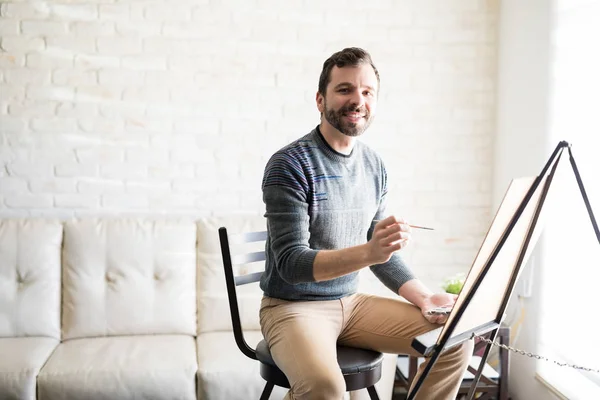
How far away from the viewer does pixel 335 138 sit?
6.11 ft

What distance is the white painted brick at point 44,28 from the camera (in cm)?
269

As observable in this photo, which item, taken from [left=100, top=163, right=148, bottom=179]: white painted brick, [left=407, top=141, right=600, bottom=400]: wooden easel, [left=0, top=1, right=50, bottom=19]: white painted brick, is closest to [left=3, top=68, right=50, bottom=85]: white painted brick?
[left=0, top=1, right=50, bottom=19]: white painted brick

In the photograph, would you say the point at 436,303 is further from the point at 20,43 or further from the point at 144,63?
the point at 20,43

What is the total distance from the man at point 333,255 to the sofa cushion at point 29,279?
3.62ft

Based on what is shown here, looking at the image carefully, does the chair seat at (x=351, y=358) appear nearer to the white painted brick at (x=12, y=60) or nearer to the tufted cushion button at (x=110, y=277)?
the tufted cushion button at (x=110, y=277)

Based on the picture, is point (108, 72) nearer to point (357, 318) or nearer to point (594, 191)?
point (357, 318)

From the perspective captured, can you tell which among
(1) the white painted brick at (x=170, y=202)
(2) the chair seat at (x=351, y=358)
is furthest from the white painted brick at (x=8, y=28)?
(2) the chair seat at (x=351, y=358)

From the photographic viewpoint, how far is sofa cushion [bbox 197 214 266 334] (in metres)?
2.62

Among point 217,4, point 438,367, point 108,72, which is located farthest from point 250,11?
point 438,367

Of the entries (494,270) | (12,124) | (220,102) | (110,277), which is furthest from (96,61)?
(494,270)

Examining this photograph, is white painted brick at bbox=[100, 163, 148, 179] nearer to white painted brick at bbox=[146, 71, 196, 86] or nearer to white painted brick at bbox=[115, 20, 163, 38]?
white painted brick at bbox=[146, 71, 196, 86]

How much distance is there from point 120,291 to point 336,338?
3.77ft

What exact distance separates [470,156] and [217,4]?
4.27 ft

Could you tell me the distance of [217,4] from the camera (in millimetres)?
2785
